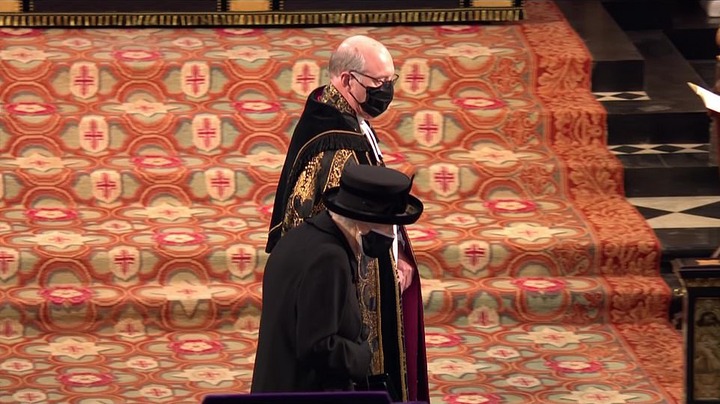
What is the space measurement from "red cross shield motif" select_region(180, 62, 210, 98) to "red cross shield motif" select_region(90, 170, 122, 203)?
0.87m

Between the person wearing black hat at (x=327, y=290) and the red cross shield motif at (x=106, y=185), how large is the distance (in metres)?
4.05

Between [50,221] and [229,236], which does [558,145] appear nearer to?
[229,236]

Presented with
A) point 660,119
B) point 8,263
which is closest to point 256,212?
point 8,263

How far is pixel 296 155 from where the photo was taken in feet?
20.1

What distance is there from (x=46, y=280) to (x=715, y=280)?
12.0 feet

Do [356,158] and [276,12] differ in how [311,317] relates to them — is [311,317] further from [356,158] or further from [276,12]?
[276,12]

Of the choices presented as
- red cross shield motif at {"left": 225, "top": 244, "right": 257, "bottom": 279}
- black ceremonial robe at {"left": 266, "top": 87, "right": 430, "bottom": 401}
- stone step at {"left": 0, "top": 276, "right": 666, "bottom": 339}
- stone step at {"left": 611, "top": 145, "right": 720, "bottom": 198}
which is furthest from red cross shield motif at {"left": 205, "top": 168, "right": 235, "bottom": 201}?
black ceremonial robe at {"left": 266, "top": 87, "right": 430, "bottom": 401}

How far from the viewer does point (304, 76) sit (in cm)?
980

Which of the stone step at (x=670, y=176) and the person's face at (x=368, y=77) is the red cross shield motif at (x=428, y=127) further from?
the person's face at (x=368, y=77)

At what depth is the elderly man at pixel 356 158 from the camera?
5.90 m

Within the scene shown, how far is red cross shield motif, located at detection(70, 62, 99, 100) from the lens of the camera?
9719 millimetres

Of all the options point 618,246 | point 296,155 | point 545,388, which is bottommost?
point 545,388

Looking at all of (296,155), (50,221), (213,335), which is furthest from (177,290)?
(296,155)

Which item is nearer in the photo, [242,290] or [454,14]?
[242,290]
